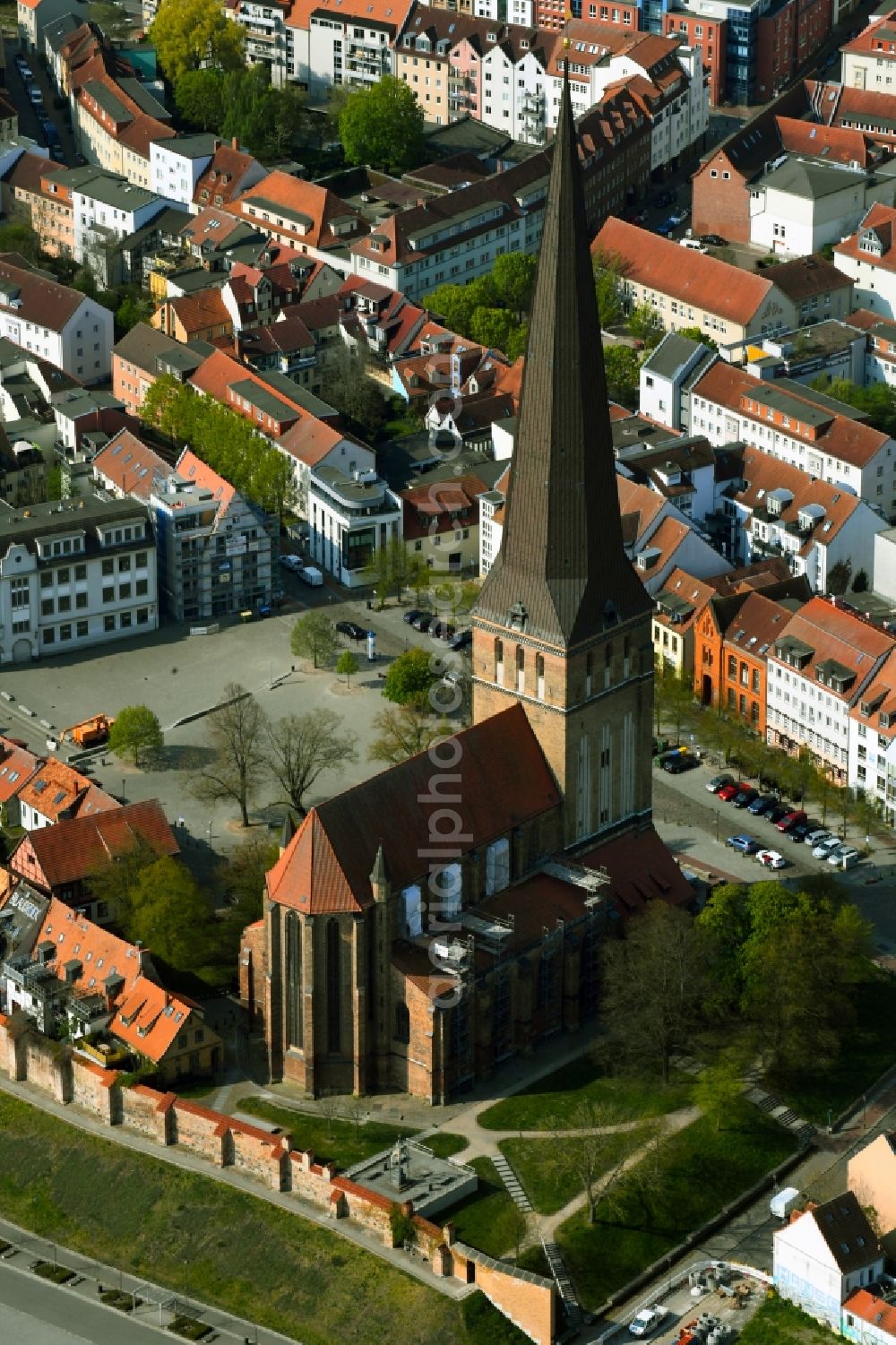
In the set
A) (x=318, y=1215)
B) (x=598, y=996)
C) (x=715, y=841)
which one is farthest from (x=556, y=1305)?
(x=715, y=841)

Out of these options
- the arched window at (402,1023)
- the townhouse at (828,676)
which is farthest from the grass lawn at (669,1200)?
the townhouse at (828,676)

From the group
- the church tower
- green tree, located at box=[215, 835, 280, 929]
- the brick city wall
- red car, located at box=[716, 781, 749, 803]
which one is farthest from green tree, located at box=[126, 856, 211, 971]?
red car, located at box=[716, 781, 749, 803]

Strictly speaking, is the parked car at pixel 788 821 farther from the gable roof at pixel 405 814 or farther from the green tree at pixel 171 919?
the green tree at pixel 171 919

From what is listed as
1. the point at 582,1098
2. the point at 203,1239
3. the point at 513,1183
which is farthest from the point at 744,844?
the point at 203,1239

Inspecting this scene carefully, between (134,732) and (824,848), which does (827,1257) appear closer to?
(824,848)

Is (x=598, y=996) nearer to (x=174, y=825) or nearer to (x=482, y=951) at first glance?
(x=482, y=951)

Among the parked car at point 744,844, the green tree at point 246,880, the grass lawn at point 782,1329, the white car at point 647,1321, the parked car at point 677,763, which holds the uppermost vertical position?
the green tree at point 246,880
